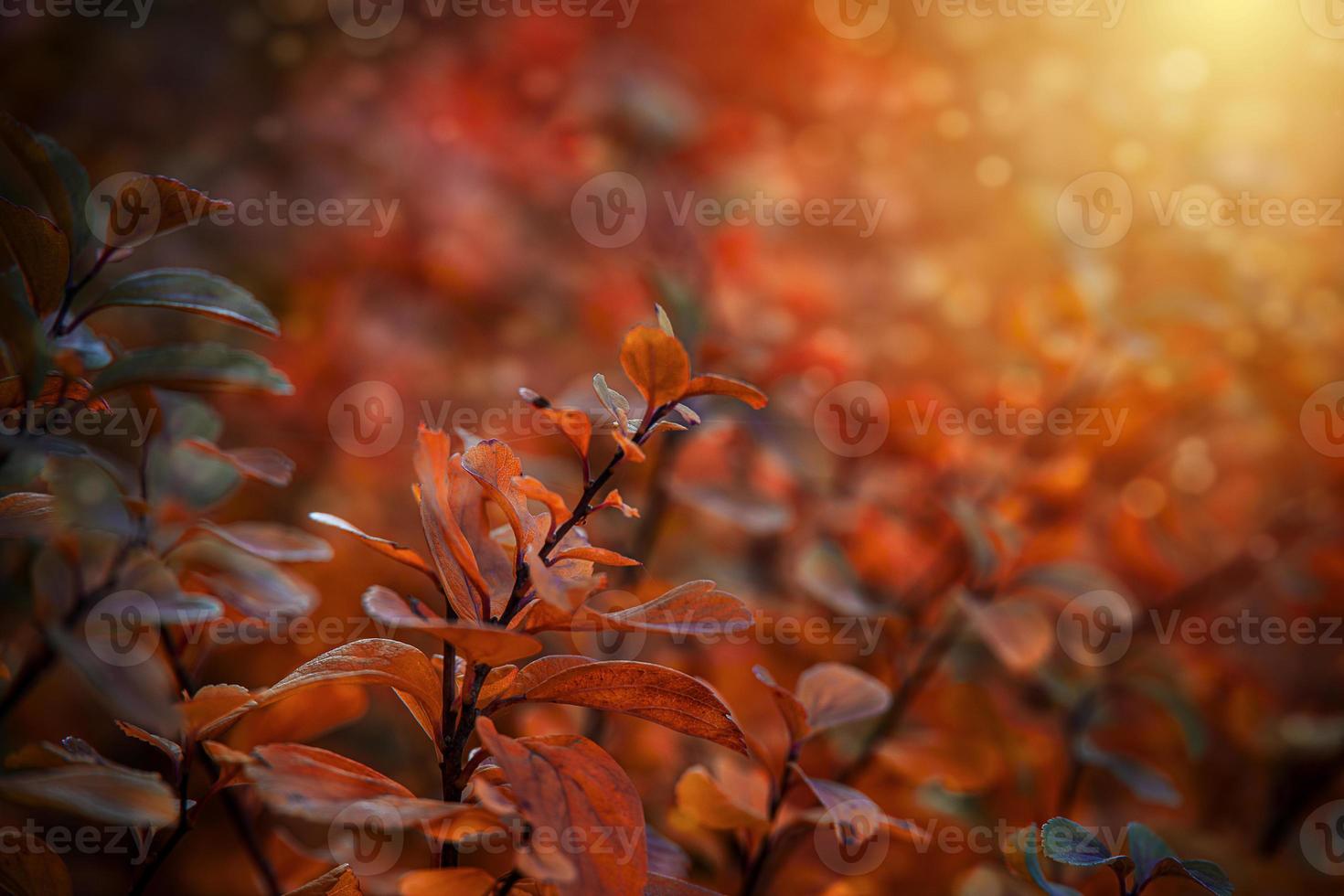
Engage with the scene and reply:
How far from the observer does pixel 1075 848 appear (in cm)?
46

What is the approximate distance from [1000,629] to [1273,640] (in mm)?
926

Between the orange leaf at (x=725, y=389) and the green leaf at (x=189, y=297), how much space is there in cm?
23

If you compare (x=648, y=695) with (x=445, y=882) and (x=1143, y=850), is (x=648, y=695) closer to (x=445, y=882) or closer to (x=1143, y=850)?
(x=445, y=882)

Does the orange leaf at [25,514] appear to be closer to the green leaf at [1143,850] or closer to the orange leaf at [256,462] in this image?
the orange leaf at [256,462]

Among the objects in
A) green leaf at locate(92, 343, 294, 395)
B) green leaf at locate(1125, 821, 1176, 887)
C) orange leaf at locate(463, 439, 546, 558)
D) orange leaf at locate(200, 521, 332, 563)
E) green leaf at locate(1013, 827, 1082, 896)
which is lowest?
green leaf at locate(1013, 827, 1082, 896)

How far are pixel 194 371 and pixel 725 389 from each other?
269 mm

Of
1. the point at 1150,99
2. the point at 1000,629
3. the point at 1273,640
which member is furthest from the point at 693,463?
the point at 1150,99

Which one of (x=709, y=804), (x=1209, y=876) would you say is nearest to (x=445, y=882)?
(x=709, y=804)

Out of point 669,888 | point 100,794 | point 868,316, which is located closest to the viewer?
point 100,794

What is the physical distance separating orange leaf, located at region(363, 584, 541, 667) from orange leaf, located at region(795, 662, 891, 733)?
0.81 ft

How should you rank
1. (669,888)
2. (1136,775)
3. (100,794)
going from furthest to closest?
(1136,775), (669,888), (100,794)

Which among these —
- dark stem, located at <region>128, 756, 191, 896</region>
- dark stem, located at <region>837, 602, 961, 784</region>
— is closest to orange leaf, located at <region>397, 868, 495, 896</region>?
dark stem, located at <region>128, 756, 191, 896</region>

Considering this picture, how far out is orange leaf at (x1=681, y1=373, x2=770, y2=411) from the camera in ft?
1.45

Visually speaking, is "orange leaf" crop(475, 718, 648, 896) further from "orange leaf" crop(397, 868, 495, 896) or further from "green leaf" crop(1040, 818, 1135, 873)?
"green leaf" crop(1040, 818, 1135, 873)
